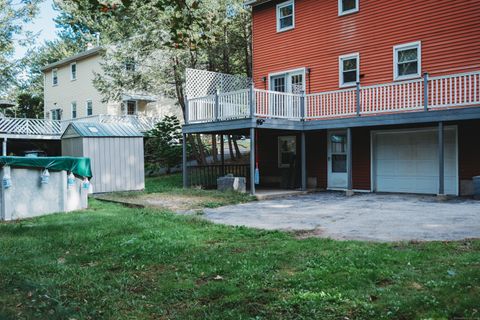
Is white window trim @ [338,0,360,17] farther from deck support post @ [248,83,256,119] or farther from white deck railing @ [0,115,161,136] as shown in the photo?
white deck railing @ [0,115,161,136]

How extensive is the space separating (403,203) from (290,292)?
8120 millimetres

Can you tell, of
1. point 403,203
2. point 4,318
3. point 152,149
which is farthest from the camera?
point 152,149

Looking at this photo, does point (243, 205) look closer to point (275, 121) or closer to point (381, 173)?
point (275, 121)

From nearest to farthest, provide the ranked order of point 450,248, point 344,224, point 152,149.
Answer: point 450,248 < point 344,224 < point 152,149

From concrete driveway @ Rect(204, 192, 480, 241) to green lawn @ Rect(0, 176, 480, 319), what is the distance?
89 cm

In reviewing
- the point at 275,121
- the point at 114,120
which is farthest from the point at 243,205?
the point at 114,120

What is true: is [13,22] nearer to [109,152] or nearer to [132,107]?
[132,107]

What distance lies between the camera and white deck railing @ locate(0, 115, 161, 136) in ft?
77.8

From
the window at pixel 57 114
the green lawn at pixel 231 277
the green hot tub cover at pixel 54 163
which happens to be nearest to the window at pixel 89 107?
the window at pixel 57 114

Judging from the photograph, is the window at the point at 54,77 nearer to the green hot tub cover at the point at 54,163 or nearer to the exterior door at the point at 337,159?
the exterior door at the point at 337,159

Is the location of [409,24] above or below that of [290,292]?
above

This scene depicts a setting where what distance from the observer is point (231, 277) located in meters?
4.38

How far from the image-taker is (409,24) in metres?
13.8

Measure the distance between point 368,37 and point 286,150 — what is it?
550cm
